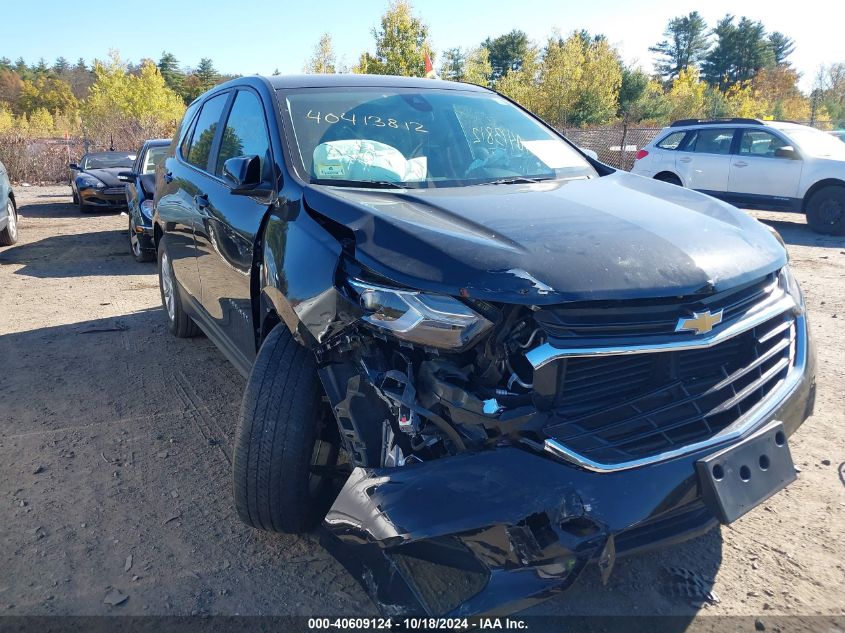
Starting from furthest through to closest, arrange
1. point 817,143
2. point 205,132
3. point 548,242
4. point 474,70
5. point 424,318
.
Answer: point 474,70
point 817,143
point 205,132
point 548,242
point 424,318

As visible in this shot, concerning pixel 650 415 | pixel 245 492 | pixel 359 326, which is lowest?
pixel 245 492

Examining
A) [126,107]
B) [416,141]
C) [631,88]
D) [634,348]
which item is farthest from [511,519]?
[631,88]

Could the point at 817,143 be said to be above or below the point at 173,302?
above

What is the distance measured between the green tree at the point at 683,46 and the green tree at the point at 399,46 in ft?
178

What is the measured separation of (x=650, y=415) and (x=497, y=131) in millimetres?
2067

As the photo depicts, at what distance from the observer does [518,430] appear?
1854 millimetres

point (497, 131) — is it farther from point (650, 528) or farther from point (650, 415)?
point (650, 528)

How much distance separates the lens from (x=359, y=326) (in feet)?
6.98

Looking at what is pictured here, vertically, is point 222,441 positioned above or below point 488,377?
below

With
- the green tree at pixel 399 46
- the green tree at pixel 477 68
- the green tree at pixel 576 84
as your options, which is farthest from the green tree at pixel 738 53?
the green tree at pixel 399 46

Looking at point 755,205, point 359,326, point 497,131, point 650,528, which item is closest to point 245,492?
point 359,326

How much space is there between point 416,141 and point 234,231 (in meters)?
0.97

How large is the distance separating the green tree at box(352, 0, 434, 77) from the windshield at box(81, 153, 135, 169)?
1214 centimetres

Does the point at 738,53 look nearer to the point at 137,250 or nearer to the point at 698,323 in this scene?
the point at 137,250
